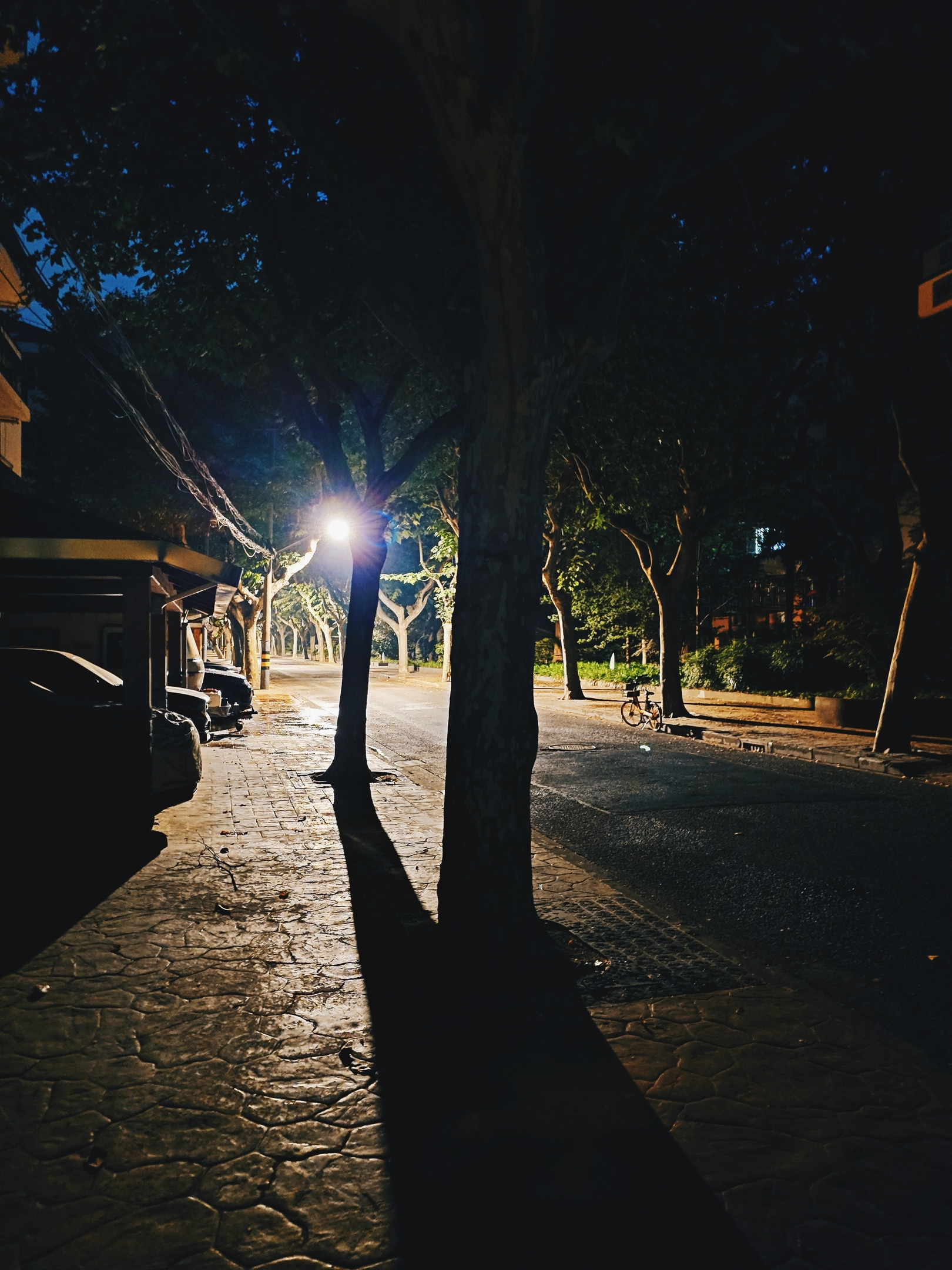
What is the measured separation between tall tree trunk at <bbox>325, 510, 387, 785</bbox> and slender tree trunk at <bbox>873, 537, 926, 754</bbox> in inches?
331

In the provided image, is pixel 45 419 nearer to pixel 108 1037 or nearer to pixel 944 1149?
pixel 108 1037

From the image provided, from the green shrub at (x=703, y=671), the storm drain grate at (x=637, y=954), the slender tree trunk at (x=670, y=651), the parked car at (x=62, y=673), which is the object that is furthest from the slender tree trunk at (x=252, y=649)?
the storm drain grate at (x=637, y=954)

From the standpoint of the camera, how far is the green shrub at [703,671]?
2795 cm

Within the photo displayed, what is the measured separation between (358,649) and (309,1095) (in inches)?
333

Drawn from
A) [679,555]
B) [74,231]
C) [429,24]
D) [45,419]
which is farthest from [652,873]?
[45,419]

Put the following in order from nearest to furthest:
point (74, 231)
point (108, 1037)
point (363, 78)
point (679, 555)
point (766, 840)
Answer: point (108, 1037), point (363, 78), point (766, 840), point (74, 231), point (679, 555)

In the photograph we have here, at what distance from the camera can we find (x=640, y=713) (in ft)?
69.4

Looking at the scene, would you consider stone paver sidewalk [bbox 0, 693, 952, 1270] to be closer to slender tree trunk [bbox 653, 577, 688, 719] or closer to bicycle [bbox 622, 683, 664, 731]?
bicycle [bbox 622, 683, 664, 731]

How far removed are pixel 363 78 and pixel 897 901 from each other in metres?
7.41

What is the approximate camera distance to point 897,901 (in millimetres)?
6574

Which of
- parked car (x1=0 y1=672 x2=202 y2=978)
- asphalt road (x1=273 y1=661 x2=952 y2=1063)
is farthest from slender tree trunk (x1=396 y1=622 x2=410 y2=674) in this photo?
parked car (x1=0 y1=672 x2=202 y2=978)

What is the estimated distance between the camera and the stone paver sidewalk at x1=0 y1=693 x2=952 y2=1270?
2.83 m

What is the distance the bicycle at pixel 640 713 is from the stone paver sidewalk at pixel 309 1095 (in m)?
14.0

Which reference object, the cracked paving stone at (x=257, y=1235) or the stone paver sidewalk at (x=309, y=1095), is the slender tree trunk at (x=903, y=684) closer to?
the stone paver sidewalk at (x=309, y=1095)
